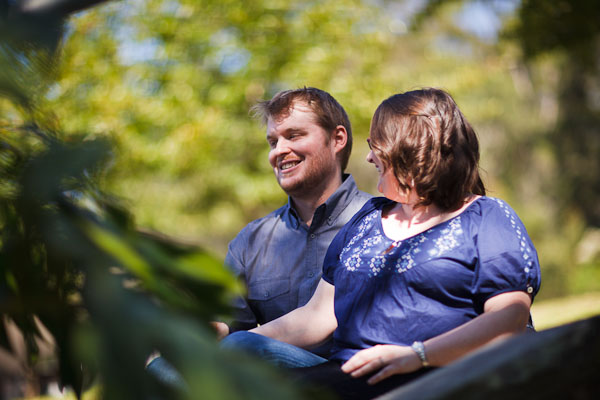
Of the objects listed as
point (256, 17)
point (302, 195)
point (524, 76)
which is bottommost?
point (524, 76)

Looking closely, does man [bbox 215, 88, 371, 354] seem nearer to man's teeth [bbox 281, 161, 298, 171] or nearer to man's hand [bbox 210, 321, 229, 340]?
man's teeth [bbox 281, 161, 298, 171]

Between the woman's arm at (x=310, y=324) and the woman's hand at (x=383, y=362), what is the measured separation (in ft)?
1.55

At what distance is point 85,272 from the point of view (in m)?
0.69

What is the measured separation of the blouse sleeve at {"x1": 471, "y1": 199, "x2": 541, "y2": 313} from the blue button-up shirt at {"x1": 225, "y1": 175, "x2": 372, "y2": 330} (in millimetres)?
1170

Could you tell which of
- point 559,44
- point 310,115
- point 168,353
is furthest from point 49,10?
point 559,44

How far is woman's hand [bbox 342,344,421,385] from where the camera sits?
6.26ft

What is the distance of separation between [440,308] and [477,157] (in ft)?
2.05

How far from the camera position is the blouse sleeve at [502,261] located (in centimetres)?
200

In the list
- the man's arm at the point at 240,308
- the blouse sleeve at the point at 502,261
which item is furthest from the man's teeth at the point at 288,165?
the blouse sleeve at the point at 502,261

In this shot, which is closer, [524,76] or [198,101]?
[198,101]

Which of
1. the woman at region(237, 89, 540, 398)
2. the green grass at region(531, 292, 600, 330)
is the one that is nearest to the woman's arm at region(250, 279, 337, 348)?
the woman at region(237, 89, 540, 398)

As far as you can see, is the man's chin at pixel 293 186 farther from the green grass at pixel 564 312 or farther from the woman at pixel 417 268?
the green grass at pixel 564 312

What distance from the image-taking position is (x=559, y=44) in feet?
23.4

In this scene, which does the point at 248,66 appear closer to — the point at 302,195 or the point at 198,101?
the point at 198,101
